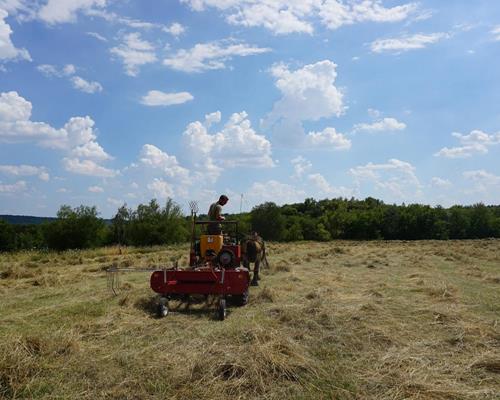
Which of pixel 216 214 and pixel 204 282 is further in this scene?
pixel 216 214

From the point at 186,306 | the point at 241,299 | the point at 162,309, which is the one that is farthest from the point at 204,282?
the point at 162,309

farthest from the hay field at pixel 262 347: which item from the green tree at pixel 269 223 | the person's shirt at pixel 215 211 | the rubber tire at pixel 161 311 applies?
the green tree at pixel 269 223

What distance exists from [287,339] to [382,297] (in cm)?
458

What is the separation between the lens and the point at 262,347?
5.71 m

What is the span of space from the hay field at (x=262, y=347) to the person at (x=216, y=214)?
171cm

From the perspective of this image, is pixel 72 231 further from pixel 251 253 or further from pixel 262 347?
pixel 262 347

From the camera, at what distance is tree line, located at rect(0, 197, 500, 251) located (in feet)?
199

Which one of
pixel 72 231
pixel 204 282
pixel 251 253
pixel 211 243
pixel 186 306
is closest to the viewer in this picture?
pixel 204 282

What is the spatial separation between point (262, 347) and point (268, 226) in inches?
2564

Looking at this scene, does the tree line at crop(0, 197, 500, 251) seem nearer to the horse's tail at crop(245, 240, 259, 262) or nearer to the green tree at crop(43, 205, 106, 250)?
the green tree at crop(43, 205, 106, 250)

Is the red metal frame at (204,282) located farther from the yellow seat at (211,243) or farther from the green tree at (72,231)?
the green tree at (72,231)

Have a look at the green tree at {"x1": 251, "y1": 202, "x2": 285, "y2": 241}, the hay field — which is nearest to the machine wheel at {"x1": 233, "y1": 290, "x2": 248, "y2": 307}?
the hay field

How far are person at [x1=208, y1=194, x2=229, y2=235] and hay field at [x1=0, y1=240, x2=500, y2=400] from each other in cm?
171

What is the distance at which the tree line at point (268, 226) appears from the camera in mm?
60669
